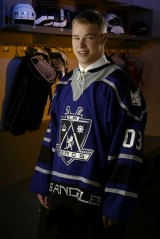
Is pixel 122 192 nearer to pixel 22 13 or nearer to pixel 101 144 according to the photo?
pixel 101 144

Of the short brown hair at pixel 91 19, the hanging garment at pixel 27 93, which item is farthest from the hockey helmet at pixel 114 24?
the short brown hair at pixel 91 19

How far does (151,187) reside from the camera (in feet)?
8.89

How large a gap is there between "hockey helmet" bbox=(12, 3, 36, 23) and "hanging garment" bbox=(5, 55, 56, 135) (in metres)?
0.23

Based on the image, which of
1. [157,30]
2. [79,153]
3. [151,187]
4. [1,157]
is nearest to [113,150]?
[79,153]

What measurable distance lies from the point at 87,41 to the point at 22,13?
2.32 ft

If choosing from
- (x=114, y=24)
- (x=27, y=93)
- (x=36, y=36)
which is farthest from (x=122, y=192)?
(x=114, y=24)

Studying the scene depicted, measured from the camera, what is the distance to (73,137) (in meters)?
1.39

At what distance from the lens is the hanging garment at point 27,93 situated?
2062mm

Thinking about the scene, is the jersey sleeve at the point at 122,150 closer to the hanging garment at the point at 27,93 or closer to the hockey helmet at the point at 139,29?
the hanging garment at the point at 27,93

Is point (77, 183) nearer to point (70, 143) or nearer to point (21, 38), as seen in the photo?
point (70, 143)

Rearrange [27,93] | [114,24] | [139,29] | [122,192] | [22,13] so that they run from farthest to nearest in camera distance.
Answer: [139,29] → [114,24] → [27,93] → [22,13] → [122,192]

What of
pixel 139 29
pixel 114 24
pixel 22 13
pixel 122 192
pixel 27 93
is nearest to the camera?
pixel 122 192

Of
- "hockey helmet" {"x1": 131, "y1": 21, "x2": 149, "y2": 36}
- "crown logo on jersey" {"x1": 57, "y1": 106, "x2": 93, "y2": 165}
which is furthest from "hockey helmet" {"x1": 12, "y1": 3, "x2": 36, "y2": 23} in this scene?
"hockey helmet" {"x1": 131, "y1": 21, "x2": 149, "y2": 36}

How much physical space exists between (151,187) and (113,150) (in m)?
1.48
